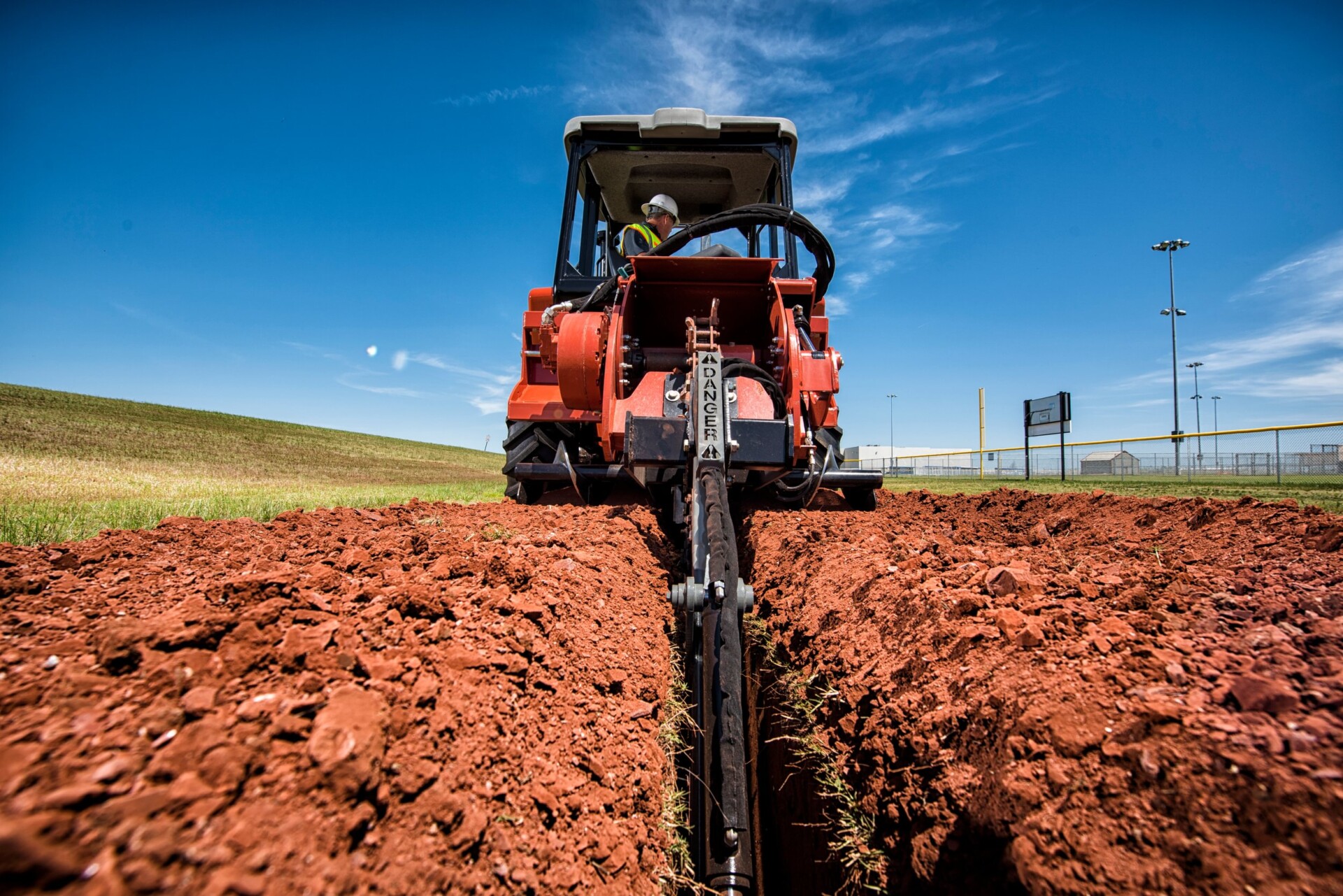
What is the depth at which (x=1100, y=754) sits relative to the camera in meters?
1.32

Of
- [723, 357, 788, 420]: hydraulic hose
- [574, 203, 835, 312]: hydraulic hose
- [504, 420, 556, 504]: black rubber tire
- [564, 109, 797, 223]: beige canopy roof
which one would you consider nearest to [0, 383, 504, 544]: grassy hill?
[504, 420, 556, 504]: black rubber tire

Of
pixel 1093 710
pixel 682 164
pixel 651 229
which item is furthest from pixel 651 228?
pixel 1093 710

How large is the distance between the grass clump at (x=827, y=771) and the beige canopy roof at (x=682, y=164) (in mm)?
4212

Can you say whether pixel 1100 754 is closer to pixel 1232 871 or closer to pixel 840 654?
pixel 1232 871

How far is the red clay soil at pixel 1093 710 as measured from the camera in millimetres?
1097

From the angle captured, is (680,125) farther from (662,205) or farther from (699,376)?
(699,376)

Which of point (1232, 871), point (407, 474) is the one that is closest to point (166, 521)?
point (1232, 871)

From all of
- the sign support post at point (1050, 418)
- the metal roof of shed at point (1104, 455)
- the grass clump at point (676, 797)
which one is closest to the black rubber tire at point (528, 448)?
the grass clump at point (676, 797)

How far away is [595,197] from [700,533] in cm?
457

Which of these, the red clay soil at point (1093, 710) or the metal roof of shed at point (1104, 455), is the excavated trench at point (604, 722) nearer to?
the red clay soil at point (1093, 710)

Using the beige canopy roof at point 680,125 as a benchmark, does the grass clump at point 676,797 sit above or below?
below

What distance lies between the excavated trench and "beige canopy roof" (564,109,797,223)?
3.95 meters

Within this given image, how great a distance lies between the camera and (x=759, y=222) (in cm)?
402

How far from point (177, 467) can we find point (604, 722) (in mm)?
18894
